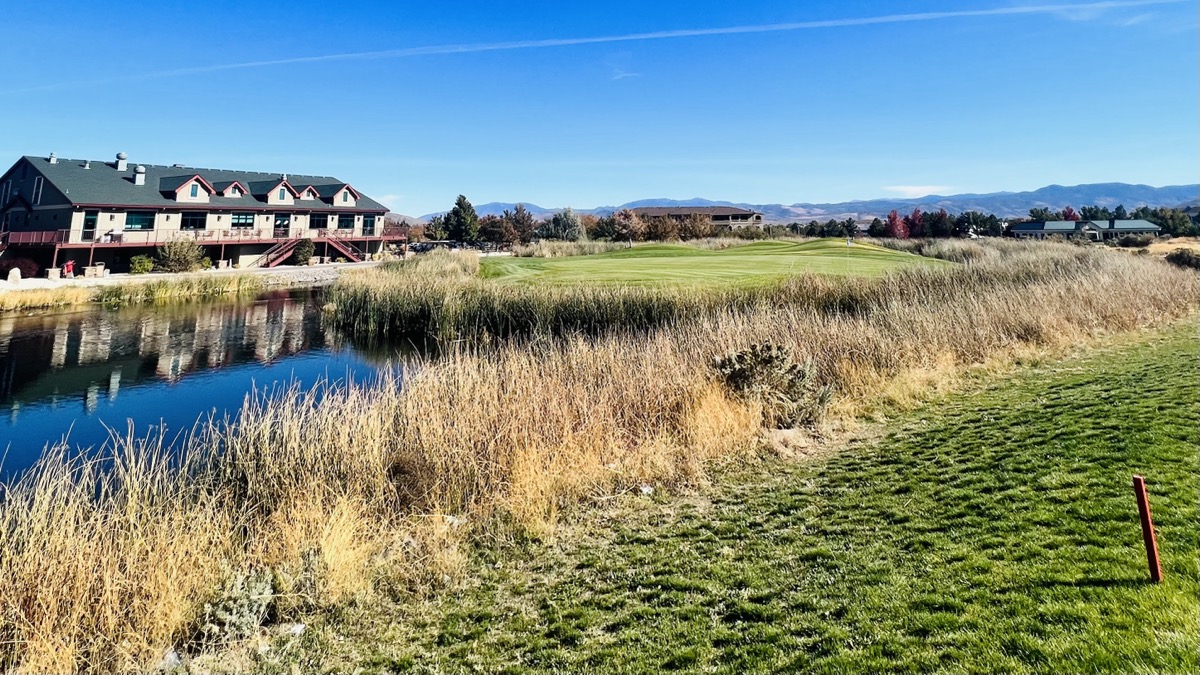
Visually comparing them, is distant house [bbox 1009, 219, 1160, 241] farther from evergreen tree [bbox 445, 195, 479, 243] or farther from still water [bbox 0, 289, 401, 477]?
still water [bbox 0, 289, 401, 477]

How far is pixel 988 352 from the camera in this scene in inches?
519

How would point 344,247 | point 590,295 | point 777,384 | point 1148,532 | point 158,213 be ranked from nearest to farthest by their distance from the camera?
1. point 1148,532
2. point 777,384
3. point 590,295
4. point 158,213
5. point 344,247

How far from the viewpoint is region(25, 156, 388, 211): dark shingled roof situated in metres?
34.2

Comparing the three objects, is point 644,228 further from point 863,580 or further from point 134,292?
point 863,580

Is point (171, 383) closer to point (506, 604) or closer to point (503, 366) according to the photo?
point (503, 366)

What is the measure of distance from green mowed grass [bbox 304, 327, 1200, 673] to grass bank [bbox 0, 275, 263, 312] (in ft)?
91.4

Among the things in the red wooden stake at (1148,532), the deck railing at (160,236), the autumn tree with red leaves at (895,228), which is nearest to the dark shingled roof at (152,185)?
the deck railing at (160,236)

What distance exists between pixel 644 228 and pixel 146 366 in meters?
46.3

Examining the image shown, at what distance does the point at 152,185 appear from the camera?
3847 centimetres

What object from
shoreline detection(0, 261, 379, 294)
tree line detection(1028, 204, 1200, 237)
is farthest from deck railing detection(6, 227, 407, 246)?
tree line detection(1028, 204, 1200, 237)

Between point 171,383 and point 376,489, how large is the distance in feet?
36.2

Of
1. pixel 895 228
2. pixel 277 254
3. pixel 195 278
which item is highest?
pixel 895 228

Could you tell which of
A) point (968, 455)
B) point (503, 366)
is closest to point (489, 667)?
point (968, 455)

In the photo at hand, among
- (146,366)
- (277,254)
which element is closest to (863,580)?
(146,366)
